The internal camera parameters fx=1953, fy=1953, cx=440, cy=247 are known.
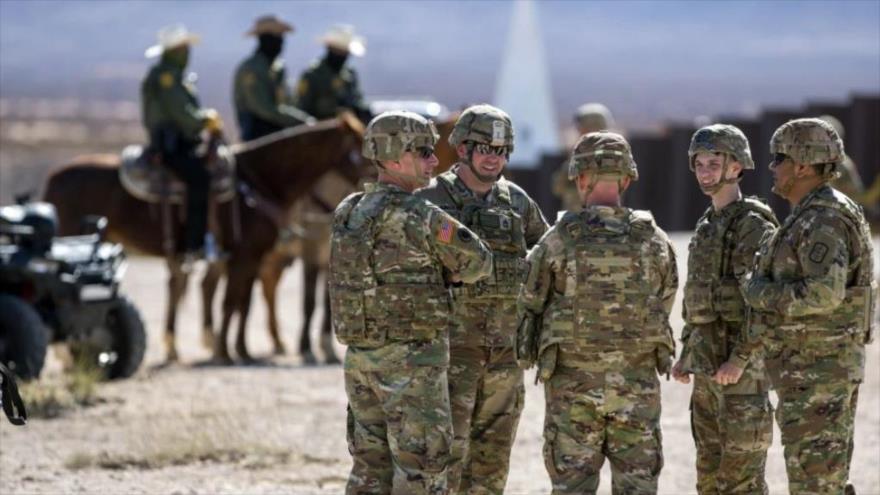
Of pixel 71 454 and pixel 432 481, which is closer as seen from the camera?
pixel 432 481

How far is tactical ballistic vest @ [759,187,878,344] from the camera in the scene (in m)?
8.06

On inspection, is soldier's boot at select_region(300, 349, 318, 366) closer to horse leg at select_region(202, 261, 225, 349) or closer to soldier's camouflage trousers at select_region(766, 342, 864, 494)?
horse leg at select_region(202, 261, 225, 349)

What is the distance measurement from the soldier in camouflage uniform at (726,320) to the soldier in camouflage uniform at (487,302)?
76cm

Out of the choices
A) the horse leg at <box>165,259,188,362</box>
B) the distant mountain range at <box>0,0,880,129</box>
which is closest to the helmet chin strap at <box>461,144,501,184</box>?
the horse leg at <box>165,259,188,362</box>

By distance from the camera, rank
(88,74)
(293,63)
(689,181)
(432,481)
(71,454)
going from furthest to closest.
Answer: (88,74), (293,63), (689,181), (71,454), (432,481)

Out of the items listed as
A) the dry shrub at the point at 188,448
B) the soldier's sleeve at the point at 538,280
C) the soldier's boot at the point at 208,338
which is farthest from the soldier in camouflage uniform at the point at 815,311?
the soldier's boot at the point at 208,338

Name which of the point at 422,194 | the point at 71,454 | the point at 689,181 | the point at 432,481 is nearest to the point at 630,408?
the point at 432,481

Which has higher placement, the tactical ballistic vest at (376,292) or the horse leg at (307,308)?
the tactical ballistic vest at (376,292)

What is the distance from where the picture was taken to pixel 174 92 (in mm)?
16641

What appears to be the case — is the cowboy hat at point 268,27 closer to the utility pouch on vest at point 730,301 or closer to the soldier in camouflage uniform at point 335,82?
the soldier in camouflage uniform at point 335,82

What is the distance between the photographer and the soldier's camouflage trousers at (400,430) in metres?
7.90

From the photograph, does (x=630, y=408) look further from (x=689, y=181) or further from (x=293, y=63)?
(x=293, y=63)

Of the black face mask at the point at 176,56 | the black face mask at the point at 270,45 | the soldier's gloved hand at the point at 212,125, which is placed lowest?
the soldier's gloved hand at the point at 212,125

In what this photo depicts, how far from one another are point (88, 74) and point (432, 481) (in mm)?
105909
